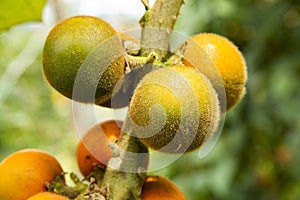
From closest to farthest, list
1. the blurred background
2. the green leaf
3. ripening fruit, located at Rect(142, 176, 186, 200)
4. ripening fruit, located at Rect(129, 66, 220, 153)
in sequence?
ripening fruit, located at Rect(129, 66, 220, 153)
ripening fruit, located at Rect(142, 176, 186, 200)
the green leaf
the blurred background

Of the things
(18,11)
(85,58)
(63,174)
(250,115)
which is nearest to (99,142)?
(63,174)

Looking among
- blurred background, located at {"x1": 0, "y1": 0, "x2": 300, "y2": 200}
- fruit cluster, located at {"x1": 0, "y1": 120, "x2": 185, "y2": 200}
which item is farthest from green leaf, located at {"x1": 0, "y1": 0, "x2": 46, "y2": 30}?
blurred background, located at {"x1": 0, "y1": 0, "x2": 300, "y2": 200}

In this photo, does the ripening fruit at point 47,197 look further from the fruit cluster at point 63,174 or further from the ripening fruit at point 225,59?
the ripening fruit at point 225,59

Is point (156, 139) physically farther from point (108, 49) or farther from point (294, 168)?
point (294, 168)

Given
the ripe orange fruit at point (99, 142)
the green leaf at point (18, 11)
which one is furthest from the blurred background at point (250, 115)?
the ripe orange fruit at point (99, 142)

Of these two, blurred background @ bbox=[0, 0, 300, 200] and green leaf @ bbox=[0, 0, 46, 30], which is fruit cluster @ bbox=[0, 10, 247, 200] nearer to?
green leaf @ bbox=[0, 0, 46, 30]

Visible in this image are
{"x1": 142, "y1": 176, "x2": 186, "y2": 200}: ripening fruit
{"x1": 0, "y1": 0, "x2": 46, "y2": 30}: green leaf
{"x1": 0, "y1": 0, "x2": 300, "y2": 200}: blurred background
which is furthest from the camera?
{"x1": 0, "y1": 0, "x2": 300, "y2": 200}: blurred background

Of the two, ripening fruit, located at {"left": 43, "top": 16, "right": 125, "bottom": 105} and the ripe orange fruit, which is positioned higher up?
ripening fruit, located at {"left": 43, "top": 16, "right": 125, "bottom": 105}

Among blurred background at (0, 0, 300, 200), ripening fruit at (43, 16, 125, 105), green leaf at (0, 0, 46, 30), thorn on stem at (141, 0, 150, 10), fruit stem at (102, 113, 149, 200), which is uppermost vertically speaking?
thorn on stem at (141, 0, 150, 10)
